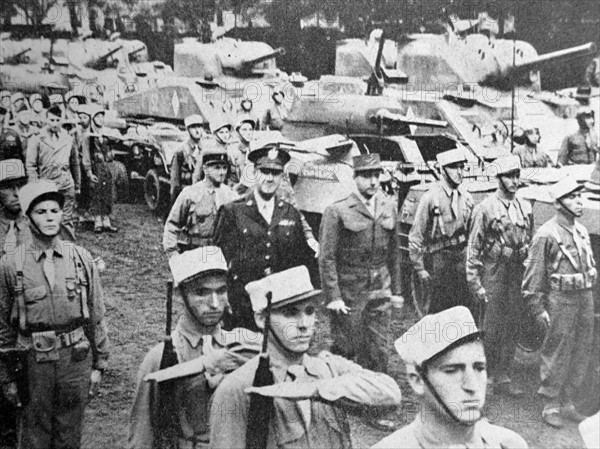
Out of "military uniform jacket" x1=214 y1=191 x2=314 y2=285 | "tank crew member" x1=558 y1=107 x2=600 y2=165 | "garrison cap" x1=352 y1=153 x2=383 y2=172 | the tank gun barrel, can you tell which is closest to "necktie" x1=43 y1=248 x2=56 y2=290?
"military uniform jacket" x1=214 y1=191 x2=314 y2=285

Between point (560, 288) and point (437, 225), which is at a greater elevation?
point (437, 225)

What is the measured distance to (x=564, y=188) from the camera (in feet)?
15.0

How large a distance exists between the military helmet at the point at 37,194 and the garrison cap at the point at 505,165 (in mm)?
2631

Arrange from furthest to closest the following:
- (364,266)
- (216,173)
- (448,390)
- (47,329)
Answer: (364,266)
(216,173)
(448,390)
(47,329)

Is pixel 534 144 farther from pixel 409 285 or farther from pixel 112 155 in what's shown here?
pixel 112 155

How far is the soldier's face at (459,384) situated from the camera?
13.6ft

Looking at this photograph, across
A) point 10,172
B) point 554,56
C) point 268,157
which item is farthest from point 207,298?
point 554,56

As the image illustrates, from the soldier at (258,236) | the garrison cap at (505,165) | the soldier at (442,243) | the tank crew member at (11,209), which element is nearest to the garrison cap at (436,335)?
the soldier at (442,243)

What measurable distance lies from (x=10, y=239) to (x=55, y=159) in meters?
0.53

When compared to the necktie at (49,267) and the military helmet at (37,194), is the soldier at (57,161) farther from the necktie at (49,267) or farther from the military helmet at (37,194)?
the necktie at (49,267)

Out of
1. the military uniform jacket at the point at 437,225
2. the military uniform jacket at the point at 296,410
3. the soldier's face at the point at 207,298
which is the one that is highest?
the military uniform jacket at the point at 437,225

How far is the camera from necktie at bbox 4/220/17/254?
4.09 m

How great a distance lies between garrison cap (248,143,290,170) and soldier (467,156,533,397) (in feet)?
4.05

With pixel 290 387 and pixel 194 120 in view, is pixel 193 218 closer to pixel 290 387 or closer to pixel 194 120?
pixel 194 120
